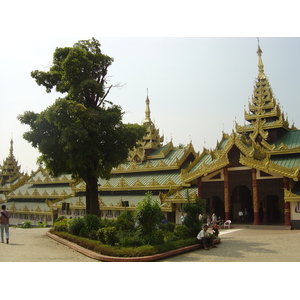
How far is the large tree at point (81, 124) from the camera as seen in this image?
21734 millimetres

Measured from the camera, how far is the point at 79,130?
21.2 metres

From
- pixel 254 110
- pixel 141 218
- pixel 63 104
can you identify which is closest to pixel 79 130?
pixel 63 104

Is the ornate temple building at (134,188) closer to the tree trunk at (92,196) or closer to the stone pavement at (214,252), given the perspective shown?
the tree trunk at (92,196)

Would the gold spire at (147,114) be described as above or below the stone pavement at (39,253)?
above

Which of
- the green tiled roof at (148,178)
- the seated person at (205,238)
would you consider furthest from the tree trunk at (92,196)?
the green tiled roof at (148,178)

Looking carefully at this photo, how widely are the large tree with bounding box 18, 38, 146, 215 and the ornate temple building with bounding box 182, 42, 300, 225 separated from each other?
29.1 feet

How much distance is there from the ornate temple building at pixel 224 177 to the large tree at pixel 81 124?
10.5 feet

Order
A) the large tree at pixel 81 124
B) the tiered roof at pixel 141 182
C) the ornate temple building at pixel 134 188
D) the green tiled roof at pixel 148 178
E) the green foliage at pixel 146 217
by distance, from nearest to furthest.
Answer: the green foliage at pixel 146 217, the large tree at pixel 81 124, the ornate temple building at pixel 134 188, the tiered roof at pixel 141 182, the green tiled roof at pixel 148 178

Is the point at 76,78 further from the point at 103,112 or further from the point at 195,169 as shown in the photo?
the point at 195,169

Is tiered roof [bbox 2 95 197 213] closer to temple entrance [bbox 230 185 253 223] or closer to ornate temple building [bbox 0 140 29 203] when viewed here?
temple entrance [bbox 230 185 253 223]

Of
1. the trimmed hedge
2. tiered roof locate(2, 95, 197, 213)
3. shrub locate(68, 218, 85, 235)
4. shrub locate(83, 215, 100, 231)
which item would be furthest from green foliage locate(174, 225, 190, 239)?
tiered roof locate(2, 95, 197, 213)

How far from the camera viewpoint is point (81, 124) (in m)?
22.1

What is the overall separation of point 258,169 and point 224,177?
3.09m

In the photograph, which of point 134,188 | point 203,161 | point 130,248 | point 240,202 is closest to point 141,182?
point 134,188
